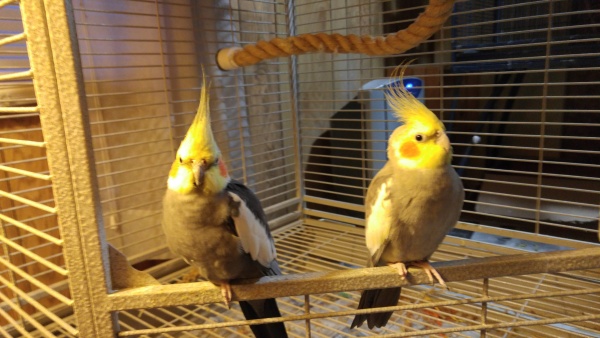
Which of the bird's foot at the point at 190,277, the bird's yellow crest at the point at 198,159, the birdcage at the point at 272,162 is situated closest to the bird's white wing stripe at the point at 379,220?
the birdcage at the point at 272,162

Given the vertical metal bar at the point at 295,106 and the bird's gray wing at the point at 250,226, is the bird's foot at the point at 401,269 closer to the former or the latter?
the bird's gray wing at the point at 250,226

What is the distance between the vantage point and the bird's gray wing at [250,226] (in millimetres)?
746

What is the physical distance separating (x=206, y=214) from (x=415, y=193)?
1.28 ft

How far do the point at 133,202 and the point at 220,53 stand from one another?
57cm

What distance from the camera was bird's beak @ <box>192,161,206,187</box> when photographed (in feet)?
2.30

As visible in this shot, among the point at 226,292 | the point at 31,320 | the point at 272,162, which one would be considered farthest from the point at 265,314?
the point at 272,162

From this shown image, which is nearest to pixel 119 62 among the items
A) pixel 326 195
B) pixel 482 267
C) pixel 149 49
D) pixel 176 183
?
pixel 149 49

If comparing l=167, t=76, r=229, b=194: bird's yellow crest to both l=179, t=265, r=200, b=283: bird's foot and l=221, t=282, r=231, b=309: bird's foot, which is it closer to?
l=221, t=282, r=231, b=309: bird's foot

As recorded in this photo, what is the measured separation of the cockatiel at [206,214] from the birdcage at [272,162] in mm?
61

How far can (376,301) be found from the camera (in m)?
0.85

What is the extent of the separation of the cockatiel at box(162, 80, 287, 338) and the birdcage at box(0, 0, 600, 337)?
6 centimetres

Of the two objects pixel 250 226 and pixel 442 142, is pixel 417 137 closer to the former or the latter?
pixel 442 142

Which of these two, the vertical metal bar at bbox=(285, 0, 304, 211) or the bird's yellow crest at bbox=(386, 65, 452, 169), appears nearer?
the bird's yellow crest at bbox=(386, 65, 452, 169)

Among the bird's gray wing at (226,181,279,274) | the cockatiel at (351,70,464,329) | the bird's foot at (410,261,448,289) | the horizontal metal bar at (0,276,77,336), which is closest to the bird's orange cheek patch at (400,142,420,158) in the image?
the cockatiel at (351,70,464,329)
